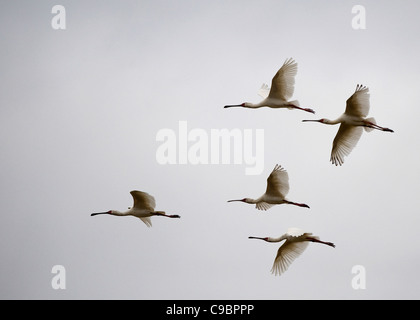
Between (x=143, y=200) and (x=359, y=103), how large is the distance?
6494 mm

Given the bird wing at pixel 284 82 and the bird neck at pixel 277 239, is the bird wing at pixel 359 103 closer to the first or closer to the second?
the bird wing at pixel 284 82

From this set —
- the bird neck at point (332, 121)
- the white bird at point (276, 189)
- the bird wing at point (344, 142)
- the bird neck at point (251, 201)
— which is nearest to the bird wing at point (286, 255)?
the white bird at point (276, 189)

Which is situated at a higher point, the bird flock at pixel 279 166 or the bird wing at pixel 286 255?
the bird flock at pixel 279 166

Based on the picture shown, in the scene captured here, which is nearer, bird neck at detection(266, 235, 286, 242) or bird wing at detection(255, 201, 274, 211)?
bird neck at detection(266, 235, 286, 242)

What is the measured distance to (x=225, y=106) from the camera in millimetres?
34250

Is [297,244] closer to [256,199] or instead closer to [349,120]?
[256,199]

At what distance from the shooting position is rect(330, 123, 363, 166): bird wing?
31.5m

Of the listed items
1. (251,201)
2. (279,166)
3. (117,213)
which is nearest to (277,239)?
(251,201)

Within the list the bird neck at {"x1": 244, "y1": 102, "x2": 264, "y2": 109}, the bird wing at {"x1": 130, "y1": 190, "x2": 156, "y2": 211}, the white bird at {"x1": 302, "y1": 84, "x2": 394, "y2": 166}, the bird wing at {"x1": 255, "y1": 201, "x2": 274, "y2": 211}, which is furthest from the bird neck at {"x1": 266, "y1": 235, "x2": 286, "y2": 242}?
the bird neck at {"x1": 244, "y1": 102, "x2": 264, "y2": 109}

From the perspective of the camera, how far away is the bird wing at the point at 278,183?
101ft

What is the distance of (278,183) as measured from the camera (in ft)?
102

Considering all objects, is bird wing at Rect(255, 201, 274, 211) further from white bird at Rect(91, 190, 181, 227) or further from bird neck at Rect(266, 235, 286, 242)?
white bird at Rect(91, 190, 181, 227)

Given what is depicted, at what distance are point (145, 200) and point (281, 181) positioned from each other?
12.5ft
